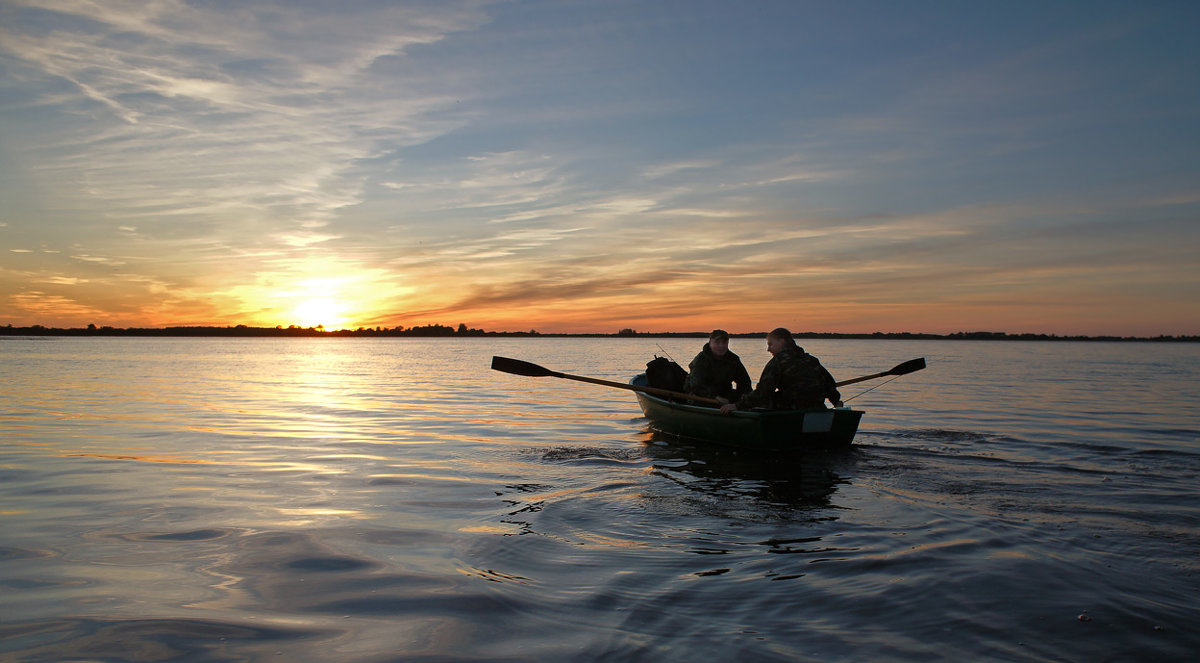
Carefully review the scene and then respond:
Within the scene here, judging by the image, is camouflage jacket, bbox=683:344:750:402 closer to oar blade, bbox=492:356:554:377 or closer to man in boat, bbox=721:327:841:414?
man in boat, bbox=721:327:841:414

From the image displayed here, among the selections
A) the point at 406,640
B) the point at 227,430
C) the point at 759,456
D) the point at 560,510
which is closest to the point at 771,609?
the point at 406,640

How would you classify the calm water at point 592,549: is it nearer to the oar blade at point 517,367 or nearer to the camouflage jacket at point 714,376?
the camouflage jacket at point 714,376

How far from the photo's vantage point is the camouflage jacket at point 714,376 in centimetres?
1407

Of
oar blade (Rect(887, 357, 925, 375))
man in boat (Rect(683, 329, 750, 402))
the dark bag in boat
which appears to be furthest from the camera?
the dark bag in boat

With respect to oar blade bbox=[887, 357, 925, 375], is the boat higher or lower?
lower

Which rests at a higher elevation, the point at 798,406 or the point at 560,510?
the point at 798,406

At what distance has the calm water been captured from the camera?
4.36m

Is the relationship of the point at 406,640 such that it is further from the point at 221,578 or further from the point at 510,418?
the point at 510,418

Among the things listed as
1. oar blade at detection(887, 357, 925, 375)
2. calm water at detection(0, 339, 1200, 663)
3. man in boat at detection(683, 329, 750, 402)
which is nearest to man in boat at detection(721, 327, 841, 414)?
calm water at detection(0, 339, 1200, 663)

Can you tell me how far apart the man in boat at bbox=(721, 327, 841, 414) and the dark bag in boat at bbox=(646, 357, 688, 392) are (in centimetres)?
423

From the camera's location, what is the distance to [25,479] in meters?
9.66

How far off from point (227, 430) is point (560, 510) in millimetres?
10411

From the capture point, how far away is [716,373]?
47.0ft

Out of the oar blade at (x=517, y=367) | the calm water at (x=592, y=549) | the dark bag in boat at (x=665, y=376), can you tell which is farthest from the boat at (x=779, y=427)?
the oar blade at (x=517, y=367)
